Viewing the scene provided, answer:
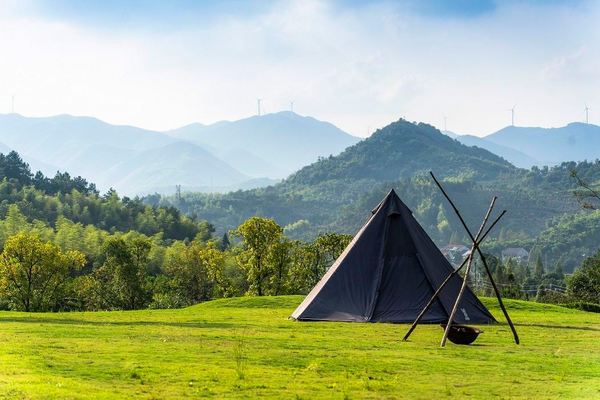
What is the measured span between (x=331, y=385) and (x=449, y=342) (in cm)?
1022

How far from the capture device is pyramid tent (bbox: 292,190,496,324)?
32094 millimetres

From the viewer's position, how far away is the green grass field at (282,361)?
15344 mm

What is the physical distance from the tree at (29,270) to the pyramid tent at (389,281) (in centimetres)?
3659

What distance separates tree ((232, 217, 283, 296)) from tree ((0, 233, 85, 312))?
15641 mm

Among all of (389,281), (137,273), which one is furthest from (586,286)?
(389,281)

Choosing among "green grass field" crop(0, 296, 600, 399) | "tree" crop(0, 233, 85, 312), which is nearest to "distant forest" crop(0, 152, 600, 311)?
"tree" crop(0, 233, 85, 312)

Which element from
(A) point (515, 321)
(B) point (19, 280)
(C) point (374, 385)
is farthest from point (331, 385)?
(B) point (19, 280)

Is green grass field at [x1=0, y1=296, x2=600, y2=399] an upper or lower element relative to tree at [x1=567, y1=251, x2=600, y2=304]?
upper

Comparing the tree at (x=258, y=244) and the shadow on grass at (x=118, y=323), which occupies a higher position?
the tree at (x=258, y=244)

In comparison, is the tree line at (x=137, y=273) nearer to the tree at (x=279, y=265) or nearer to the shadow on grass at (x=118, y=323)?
the tree at (x=279, y=265)

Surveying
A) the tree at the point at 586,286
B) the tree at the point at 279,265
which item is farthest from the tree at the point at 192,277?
the tree at the point at 586,286

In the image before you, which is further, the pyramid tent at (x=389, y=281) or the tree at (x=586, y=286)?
the tree at (x=586, y=286)

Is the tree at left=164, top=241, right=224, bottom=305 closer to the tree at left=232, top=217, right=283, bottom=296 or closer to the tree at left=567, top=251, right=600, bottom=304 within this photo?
the tree at left=232, top=217, right=283, bottom=296

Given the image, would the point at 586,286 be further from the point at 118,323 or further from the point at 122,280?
the point at 118,323
